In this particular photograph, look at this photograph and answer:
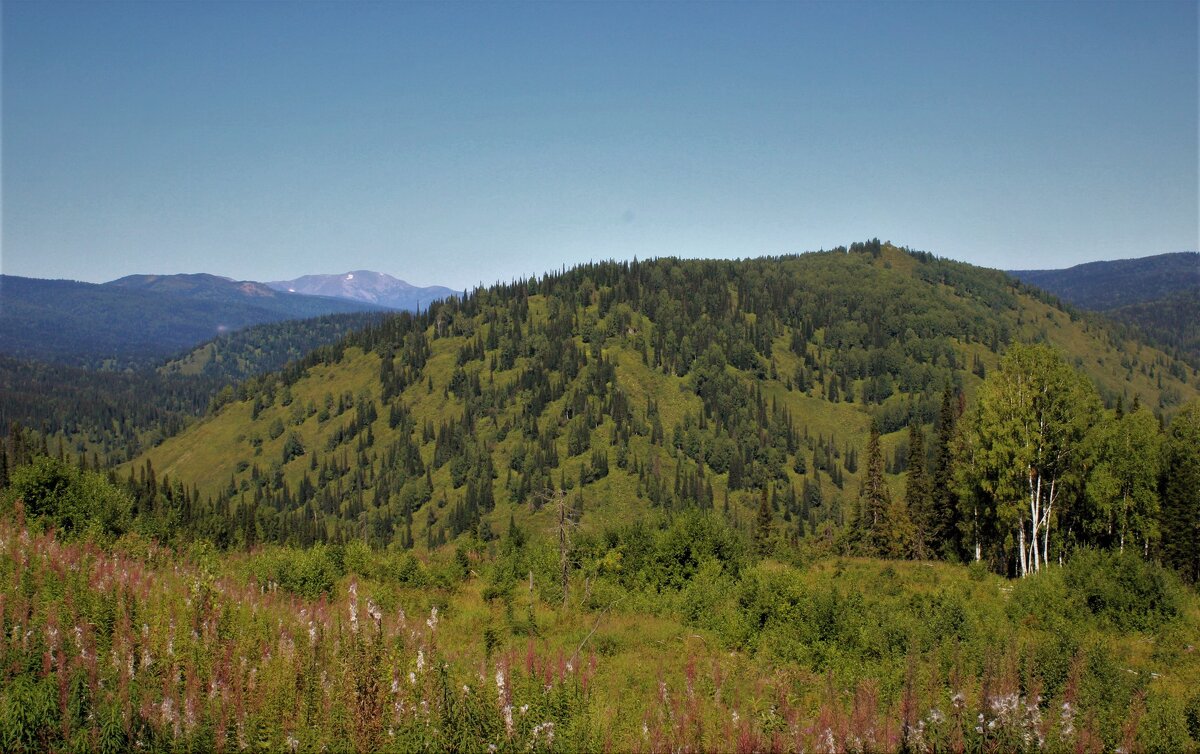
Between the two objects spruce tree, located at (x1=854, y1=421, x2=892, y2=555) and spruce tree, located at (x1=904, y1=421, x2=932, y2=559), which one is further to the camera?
spruce tree, located at (x1=854, y1=421, x2=892, y2=555)

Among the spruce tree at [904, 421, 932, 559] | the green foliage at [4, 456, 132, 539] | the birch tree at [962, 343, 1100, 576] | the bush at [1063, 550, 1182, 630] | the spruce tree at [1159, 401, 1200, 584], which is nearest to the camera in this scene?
the bush at [1063, 550, 1182, 630]

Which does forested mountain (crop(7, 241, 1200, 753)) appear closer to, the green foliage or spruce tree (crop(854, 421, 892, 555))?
the green foliage

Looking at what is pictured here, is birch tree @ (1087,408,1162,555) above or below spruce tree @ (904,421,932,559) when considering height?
above

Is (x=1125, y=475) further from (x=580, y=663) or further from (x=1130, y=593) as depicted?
(x=580, y=663)

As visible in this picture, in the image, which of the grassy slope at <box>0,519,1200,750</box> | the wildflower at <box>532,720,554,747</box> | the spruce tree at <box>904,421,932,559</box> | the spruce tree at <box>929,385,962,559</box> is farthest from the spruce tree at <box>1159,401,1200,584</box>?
the wildflower at <box>532,720,554,747</box>

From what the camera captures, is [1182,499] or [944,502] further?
[944,502]

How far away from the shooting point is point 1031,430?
4600 cm

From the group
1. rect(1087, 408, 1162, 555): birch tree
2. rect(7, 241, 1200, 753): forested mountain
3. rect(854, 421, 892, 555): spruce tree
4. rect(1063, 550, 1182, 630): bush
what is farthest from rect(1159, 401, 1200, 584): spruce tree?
rect(854, 421, 892, 555): spruce tree

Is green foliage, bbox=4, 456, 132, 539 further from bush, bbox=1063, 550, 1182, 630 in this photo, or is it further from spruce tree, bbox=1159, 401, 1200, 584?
spruce tree, bbox=1159, 401, 1200, 584

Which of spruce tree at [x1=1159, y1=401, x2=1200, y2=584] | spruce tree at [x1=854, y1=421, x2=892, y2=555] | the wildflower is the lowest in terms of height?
spruce tree at [x1=854, y1=421, x2=892, y2=555]

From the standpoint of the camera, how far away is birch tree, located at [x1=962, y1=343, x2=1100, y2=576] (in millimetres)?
45781

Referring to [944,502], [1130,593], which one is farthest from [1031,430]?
[944,502]

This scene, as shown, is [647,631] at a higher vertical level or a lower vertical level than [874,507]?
higher

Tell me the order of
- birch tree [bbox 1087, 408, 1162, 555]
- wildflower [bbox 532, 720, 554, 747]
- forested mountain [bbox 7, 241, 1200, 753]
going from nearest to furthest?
wildflower [bbox 532, 720, 554, 747] < forested mountain [bbox 7, 241, 1200, 753] < birch tree [bbox 1087, 408, 1162, 555]
